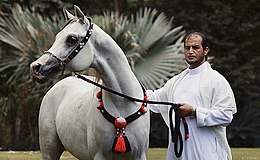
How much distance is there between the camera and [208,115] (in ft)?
15.5

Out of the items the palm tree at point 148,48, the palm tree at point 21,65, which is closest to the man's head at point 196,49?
the palm tree at point 148,48

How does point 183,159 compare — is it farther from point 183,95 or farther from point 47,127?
point 47,127

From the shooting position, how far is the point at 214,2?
69.3 ft

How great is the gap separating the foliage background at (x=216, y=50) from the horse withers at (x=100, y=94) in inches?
425

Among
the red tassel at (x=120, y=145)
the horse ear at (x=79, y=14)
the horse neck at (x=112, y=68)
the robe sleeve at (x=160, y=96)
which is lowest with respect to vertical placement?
the red tassel at (x=120, y=145)

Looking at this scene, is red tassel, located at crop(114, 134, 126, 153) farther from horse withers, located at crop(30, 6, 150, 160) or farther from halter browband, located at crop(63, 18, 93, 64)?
halter browband, located at crop(63, 18, 93, 64)

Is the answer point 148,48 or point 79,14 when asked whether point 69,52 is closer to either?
point 79,14

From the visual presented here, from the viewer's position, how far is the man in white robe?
4766 millimetres

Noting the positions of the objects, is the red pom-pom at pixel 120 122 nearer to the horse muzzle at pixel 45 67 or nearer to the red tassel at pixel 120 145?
the red tassel at pixel 120 145

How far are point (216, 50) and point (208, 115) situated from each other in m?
16.4

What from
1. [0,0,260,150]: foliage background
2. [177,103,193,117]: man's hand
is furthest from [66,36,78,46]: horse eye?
[0,0,260,150]: foliage background

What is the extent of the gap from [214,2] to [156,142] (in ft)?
18.6

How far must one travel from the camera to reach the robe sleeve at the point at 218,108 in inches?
187

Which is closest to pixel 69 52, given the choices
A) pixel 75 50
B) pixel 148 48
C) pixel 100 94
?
pixel 75 50
